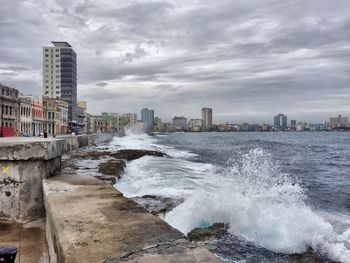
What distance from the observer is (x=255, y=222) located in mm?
9445

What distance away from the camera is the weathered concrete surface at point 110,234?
2.55 metres

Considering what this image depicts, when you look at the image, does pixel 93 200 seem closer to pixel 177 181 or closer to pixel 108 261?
pixel 108 261

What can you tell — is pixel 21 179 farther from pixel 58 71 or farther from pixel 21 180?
pixel 58 71

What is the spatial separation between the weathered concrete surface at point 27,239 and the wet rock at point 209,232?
392 cm

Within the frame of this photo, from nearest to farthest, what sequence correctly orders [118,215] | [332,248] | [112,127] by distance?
[118,215] → [332,248] → [112,127]

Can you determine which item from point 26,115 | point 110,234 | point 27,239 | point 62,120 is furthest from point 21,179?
point 62,120

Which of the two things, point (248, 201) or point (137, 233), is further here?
point (248, 201)

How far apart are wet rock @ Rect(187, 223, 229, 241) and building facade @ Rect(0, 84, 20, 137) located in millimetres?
48096

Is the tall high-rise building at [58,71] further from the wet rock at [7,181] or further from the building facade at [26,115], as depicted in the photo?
the wet rock at [7,181]

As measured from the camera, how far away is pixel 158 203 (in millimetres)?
10680

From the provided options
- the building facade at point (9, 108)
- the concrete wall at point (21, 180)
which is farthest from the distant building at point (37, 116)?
the concrete wall at point (21, 180)

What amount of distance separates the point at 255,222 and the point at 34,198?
591cm

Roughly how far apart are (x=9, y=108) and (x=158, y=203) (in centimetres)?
5254

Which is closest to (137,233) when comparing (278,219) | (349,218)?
(278,219)
